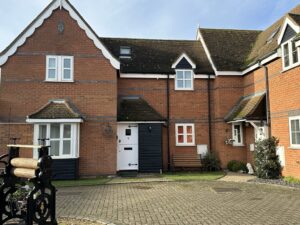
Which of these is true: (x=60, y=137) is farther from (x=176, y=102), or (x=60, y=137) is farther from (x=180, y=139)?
(x=176, y=102)

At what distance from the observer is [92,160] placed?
48.6 ft

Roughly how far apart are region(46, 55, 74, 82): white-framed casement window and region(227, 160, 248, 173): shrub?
1010 cm

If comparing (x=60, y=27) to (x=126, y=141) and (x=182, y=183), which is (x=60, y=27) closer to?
(x=126, y=141)

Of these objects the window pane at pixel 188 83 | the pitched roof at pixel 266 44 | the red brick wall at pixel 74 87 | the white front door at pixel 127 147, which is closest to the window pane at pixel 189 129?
the window pane at pixel 188 83

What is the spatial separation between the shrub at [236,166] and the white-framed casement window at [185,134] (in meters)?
2.51

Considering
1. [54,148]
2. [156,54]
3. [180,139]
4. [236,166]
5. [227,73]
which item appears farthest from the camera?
[156,54]

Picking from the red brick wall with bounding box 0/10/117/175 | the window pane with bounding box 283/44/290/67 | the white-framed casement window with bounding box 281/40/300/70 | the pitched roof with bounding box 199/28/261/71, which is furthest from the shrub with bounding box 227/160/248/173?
the red brick wall with bounding box 0/10/117/175

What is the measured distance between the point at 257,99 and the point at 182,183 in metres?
6.35

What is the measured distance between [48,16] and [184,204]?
1220cm

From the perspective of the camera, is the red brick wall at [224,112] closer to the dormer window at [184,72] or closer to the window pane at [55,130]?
the dormer window at [184,72]

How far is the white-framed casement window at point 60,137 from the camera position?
46.2 feet

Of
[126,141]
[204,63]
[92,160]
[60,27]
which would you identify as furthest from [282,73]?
[60,27]

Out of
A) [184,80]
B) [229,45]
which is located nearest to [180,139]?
[184,80]

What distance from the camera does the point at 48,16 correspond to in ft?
50.3
